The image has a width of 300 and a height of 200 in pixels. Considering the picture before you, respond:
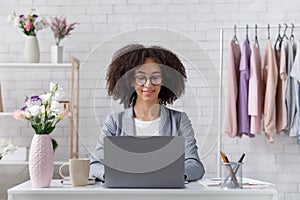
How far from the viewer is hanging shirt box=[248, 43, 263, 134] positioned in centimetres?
440

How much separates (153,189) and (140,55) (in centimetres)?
50

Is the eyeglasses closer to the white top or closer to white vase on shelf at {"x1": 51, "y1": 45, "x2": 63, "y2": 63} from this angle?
the white top

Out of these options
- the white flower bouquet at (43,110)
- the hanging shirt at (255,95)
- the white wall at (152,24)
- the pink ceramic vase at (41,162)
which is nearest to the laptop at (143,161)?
the pink ceramic vase at (41,162)

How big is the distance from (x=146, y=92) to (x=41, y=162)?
53cm

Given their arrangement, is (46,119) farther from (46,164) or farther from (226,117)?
(226,117)

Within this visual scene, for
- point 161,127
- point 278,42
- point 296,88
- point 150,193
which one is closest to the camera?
point 150,193

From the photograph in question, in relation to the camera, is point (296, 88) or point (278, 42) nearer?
point (296, 88)

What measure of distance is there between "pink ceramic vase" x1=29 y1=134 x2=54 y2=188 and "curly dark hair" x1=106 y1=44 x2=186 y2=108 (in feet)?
1.17

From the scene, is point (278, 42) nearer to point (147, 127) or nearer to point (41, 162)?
point (147, 127)

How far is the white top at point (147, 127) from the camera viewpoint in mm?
2160

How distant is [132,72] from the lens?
7.08 ft

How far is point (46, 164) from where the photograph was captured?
7.61ft

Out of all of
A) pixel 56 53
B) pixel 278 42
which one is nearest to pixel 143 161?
pixel 56 53

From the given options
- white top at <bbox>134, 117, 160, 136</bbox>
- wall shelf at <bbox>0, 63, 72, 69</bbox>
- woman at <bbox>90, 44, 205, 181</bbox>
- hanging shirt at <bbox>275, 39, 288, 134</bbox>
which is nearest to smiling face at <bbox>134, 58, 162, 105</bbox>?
woman at <bbox>90, 44, 205, 181</bbox>
